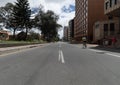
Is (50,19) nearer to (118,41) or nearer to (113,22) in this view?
(113,22)

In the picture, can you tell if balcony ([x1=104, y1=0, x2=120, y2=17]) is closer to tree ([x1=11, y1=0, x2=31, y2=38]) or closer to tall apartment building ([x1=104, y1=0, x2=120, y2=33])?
tall apartment building ([x1=104, y1=0, x2=120, y2=33])

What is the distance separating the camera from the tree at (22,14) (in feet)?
273

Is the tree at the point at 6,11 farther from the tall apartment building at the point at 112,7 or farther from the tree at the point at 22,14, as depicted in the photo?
the tall apartment building at the point at 112,7

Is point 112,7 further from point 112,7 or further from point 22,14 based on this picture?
point 22,14

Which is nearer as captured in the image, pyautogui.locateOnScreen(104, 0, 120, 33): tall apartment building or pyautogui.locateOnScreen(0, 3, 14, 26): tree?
pyautogui.locateOnScreen(104, 0, 120, 33): tall apartment building

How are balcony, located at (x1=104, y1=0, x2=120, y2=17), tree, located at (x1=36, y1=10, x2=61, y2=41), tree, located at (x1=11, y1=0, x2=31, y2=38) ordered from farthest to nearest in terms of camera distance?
tree, located at (x1=36, y1=10, x2=61, y2=41), tree, located at (x1=11, y1=0, x2=31, y2=38), balcony, located at (x1=104, y1=0, x2=120, y2=17)

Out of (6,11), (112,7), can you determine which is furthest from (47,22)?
(112,7)

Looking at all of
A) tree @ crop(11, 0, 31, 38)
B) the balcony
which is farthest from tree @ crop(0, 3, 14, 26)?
the balcony

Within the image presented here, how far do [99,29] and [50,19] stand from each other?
41.2 m

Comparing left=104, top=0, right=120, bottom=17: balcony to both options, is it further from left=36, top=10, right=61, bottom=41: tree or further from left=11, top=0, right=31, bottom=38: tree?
left=36, top=10, right=61, bottom=41: tree

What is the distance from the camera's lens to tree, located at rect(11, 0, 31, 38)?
83.2m

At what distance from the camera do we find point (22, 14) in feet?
273

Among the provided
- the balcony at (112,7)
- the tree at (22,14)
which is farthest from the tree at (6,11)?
the balcony at (112,7)

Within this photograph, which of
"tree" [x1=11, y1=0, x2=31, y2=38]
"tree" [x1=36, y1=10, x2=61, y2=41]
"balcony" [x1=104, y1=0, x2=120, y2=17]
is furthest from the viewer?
"tree" [x1=36, y1=10, x2=61, y2=41]
